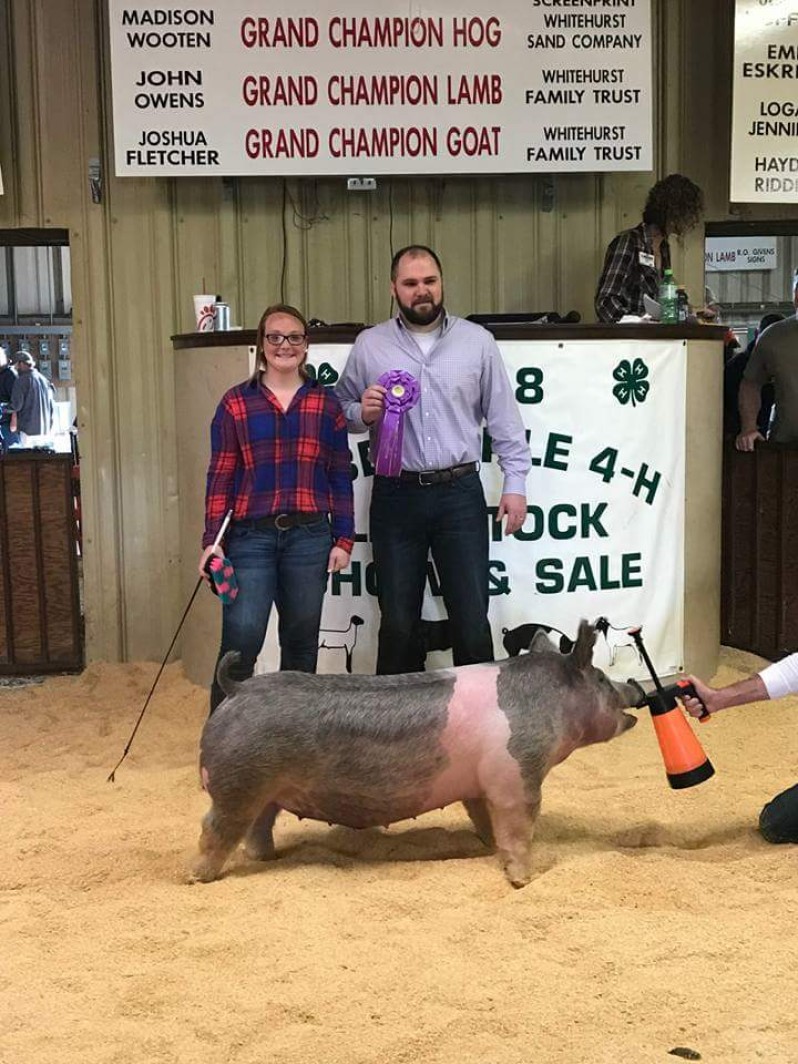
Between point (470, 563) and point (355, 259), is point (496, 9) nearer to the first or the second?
point (355, 259)

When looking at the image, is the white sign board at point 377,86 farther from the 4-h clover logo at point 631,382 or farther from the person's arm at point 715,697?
the person's arm at point 715,697

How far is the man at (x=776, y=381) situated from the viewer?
612 cm

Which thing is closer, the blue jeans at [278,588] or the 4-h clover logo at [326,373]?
the blue jeans at [278,588]

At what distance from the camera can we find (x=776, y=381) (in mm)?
6172

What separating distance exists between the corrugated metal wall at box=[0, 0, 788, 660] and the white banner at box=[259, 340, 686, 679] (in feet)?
5.06

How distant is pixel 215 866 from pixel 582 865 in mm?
1022

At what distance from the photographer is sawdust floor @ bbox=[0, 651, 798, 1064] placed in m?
2.51

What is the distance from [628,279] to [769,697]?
3.10m

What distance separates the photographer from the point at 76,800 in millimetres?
4348

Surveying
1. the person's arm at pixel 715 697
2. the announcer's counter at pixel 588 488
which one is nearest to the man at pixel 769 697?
the person's arm at pixel 715 697

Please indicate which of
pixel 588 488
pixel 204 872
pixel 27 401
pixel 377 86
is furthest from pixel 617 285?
pixel 27 401

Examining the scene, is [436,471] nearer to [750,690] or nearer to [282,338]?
[282,338]

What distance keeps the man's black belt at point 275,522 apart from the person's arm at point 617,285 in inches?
100

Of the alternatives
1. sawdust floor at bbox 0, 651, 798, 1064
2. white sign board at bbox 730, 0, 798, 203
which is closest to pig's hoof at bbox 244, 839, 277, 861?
sawdust floor at bbox 0, 651, 798, 1064
